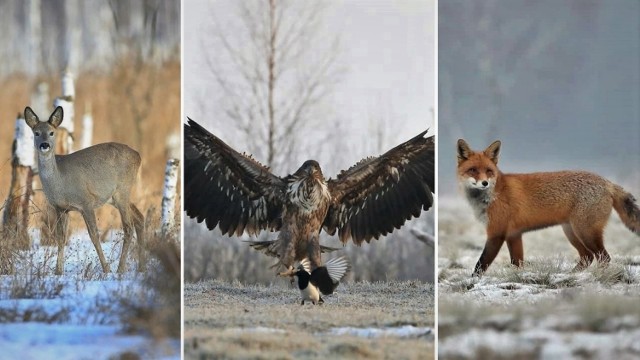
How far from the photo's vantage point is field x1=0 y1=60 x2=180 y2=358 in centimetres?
799

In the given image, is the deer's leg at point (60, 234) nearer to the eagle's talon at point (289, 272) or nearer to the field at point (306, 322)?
the field at point (306, 322)

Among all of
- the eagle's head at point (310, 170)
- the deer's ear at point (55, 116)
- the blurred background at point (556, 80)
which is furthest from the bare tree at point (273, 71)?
the deer's ear at point (55, 116)

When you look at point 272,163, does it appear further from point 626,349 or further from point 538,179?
point 626,349

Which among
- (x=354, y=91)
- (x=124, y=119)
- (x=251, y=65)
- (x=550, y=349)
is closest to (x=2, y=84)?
(x=124, y=119)

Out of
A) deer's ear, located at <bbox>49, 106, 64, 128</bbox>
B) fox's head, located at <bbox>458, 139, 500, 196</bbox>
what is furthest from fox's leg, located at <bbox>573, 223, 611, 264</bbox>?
deer's ear, located at <bbox>49, 106, 64, 128</bbox>

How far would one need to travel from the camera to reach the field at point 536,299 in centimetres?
794

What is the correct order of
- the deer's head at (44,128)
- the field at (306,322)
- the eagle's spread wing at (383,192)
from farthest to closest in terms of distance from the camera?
the eagle's spread wing at (383,192), the deer's head at (44,128), the field at (306,322)

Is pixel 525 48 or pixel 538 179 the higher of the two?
pixel 525 48

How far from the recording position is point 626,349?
26.1 ft

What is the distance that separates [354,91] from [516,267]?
1612mm

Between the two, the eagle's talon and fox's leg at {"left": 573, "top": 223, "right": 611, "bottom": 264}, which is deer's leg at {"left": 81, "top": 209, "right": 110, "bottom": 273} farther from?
fox's leg at {"left": 573, "top": 223, "right": 611, "bottom": 264}

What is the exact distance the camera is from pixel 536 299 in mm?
8000

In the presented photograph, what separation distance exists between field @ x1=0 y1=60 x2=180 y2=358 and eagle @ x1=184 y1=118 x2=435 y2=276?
258 millimetres

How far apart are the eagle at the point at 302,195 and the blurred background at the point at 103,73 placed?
26 centimetres
